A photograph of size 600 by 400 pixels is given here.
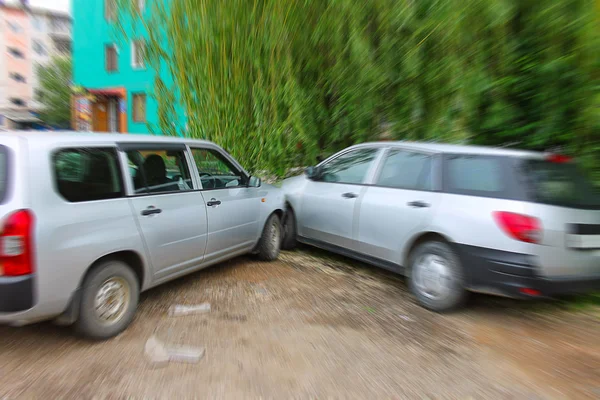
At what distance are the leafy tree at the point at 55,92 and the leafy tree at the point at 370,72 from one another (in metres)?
31.2

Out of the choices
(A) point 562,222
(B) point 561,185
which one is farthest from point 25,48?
(A) point 562,222

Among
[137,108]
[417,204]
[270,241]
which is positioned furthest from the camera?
[137,108]

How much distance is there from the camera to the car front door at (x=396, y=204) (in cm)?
425

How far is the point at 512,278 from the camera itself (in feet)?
11.5

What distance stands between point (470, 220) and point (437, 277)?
0.65m

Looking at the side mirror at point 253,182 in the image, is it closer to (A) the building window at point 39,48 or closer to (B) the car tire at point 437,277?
(B) the car tire at point 437,277

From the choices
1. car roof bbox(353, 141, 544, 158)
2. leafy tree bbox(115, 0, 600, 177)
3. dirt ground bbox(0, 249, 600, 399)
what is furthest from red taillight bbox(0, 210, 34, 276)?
leafy tree bbox(115, 0, 600, 177)

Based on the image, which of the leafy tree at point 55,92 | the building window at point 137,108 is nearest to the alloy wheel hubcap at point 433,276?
the building window at point 137,108

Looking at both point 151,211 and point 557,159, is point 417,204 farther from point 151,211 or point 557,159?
point 151,211

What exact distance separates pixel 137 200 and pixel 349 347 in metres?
2.09

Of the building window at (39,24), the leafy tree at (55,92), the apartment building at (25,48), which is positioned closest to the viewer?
the leafy tree at (55,92)

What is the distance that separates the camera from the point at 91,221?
3.04 metres

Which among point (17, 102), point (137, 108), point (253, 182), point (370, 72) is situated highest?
point (17, 102)

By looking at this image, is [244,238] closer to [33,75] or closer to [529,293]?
[529,293]
